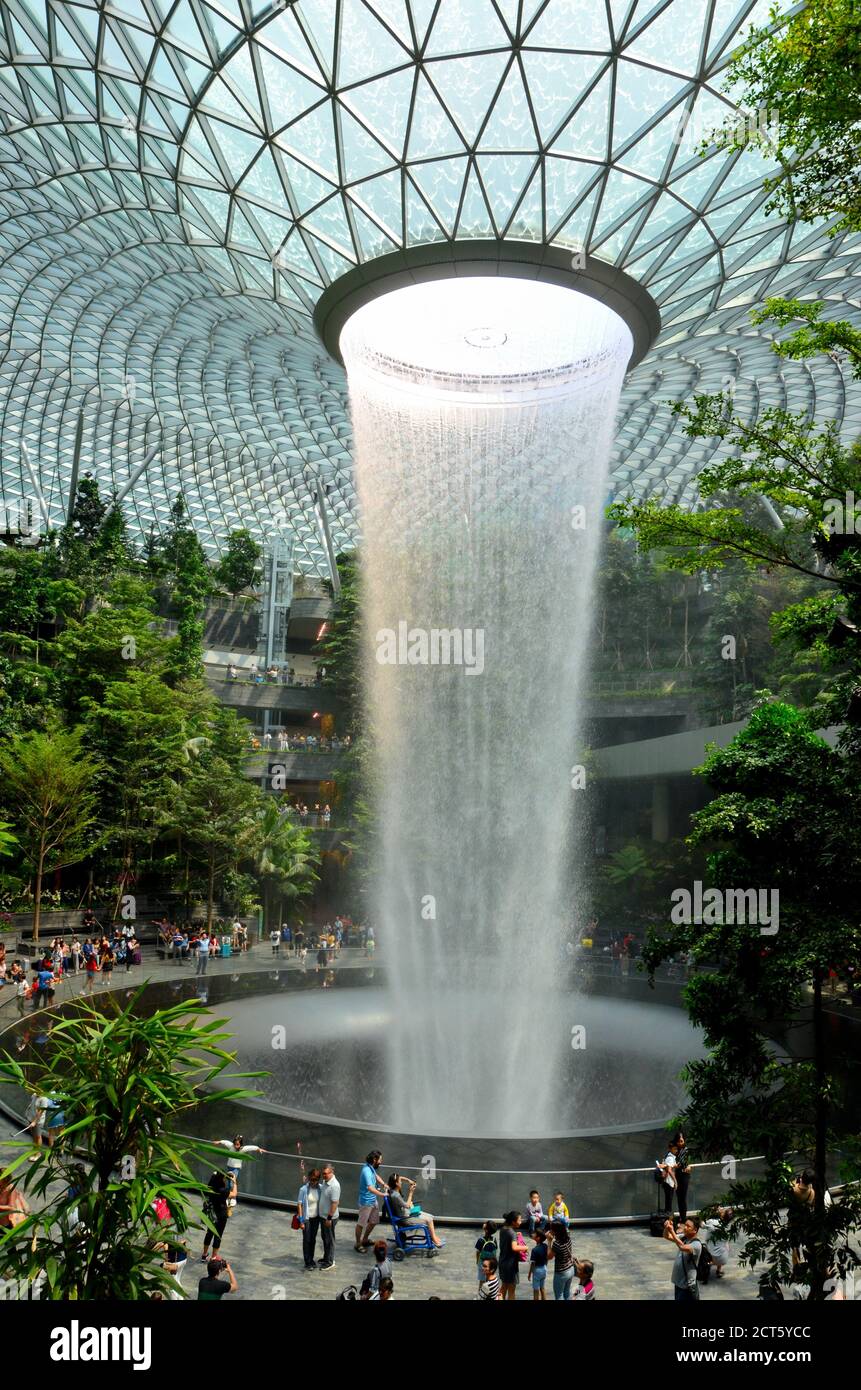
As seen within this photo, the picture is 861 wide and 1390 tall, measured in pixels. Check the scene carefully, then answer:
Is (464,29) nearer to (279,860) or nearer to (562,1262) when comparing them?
→ (562,1262)

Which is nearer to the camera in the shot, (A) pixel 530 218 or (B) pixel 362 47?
(B) pixel 362 47

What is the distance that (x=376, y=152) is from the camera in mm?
27297

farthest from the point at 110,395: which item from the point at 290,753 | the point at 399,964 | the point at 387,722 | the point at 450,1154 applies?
the point at 450,1154

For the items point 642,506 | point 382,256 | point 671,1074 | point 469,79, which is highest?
point 469,79

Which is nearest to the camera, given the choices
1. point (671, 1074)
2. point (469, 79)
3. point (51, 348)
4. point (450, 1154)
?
point (450, 1154)

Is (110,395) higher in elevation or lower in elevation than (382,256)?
higher

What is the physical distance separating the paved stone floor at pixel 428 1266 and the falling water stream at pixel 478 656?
19.4 feet

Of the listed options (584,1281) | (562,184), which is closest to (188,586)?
(562,184)

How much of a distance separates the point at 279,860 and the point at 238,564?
41830 mm

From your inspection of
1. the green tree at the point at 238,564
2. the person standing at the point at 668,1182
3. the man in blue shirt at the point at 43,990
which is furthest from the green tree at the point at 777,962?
the green tree at the point at 238,564

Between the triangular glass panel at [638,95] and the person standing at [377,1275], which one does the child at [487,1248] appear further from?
the triangular glass panel at [638,95]

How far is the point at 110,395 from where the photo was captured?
63250 mm
